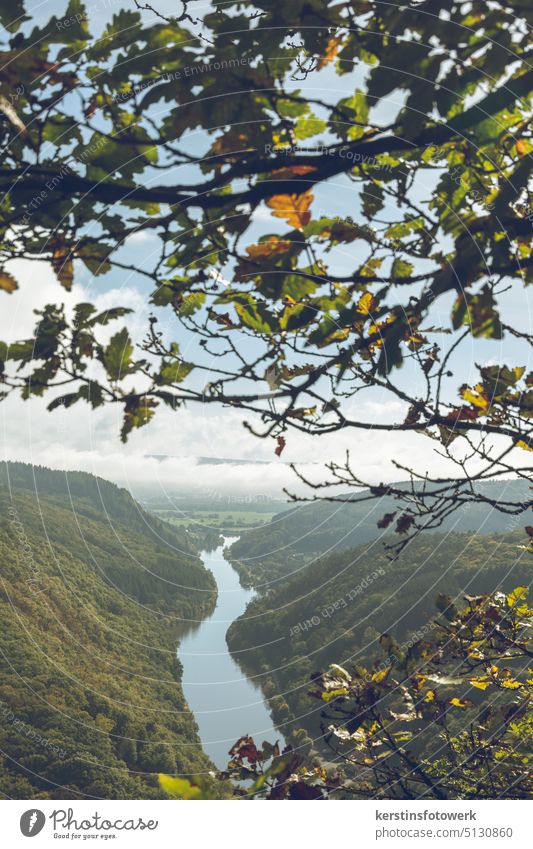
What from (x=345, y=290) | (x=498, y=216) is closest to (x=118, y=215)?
(x=345, y=290)

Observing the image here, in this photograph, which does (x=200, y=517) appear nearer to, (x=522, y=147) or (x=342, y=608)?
(x=522, y=147)

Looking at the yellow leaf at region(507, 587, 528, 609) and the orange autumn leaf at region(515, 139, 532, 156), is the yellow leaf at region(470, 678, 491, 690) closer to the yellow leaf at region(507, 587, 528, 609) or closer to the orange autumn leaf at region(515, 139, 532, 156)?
the yellow leaf at region(507, 587, 528, 609)

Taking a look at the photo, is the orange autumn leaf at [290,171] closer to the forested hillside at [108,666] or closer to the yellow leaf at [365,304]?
the yellow leaf at [365,304]

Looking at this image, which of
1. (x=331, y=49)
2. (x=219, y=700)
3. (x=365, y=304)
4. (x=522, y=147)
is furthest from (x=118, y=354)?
(x=219, y=700)

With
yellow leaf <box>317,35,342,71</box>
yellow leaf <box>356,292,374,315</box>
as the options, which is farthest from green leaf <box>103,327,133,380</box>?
yellow leaf <box>317,35,342,71</box>

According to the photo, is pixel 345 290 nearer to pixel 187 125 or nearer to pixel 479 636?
pixel 187 125
